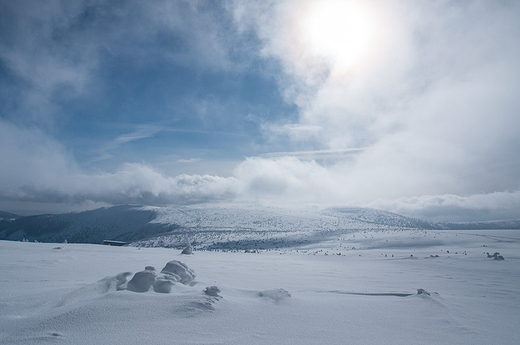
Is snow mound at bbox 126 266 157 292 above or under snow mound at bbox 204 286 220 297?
above

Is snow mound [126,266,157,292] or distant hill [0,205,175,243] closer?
snow mound [126,266,157,292]

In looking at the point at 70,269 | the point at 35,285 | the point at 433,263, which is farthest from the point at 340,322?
the point at 433,263

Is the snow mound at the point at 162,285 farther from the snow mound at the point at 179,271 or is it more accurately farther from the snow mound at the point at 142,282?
the snow mound at the point at 179,271

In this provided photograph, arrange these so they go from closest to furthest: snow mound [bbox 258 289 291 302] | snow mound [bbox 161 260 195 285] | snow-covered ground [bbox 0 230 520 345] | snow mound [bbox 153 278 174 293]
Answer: snow-covered ground [bbox 0 230 520 345]
snow mound [bbox 153 278 174 293]
snow mound [bbox 258 289 291 302]
snow mound [bbox 161 260 195 285]

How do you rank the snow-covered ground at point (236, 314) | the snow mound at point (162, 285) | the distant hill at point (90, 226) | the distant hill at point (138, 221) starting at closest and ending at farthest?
the snow-covered ground at point (236, 314)
the snow mound at point (162, 285)
the distant hill at point (138, 221)
the distant hill at point (90, 226)

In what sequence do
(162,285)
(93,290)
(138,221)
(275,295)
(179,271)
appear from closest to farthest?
1. (93,290)
2. (162,285)
3. (275,295)
4. (179,271)
5. (138,221)

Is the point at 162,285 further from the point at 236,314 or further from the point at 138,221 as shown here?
the point at 138,221

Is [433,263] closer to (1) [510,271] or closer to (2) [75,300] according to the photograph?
(1) [510,271]

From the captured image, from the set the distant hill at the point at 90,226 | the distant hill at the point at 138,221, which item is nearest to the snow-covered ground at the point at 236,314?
the distant hill at the point at 138,221

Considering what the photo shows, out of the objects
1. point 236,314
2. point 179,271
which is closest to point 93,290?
point 179,271

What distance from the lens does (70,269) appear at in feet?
21.8

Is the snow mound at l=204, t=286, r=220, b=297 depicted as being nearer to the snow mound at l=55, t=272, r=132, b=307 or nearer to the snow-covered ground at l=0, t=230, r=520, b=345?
the snow-covered ground at l=0, t=230, r=520, b=345

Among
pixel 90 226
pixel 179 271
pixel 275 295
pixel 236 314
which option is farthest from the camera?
pixel 90 226

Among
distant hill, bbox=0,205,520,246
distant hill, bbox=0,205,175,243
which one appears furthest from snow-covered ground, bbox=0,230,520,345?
distant hill, bbox=0,205,175,243
